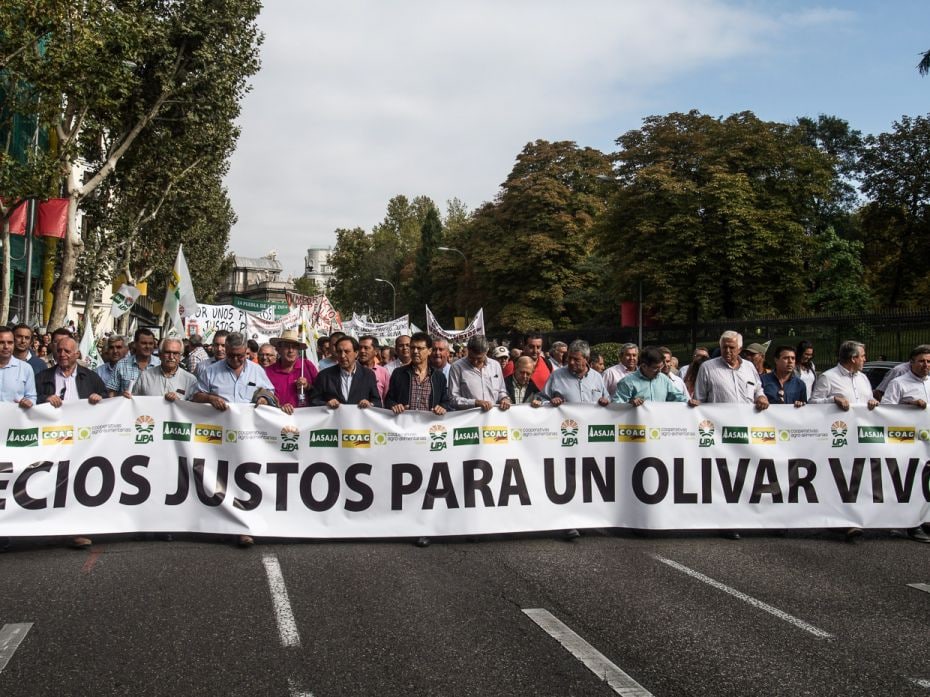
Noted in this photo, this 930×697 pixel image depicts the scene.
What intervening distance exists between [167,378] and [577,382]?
3.99m

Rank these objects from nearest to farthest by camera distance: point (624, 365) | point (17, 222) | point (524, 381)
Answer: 1. point (624, 365)
2. point (524, 381)
3. point (17, 222)

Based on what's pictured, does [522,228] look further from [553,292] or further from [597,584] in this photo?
[597,584]

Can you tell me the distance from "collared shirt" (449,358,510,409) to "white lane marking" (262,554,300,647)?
8.13 ft

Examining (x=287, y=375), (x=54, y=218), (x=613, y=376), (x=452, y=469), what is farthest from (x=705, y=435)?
(x=54, y=218)

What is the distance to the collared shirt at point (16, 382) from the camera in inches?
337

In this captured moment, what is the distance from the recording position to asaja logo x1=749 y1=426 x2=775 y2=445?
29.2 ft

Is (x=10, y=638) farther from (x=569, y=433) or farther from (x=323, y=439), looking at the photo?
(x=569, y=433)

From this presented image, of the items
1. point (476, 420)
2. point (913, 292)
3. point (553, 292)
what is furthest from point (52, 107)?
point (913, 292)

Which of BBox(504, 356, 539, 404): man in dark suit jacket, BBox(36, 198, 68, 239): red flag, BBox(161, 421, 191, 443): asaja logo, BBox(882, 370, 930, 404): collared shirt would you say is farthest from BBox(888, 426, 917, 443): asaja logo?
BBox(36, 198, 68, 239): red flag

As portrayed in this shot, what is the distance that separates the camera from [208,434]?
27.4 ft

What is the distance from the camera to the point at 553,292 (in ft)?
174

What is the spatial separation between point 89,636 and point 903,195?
53.1m

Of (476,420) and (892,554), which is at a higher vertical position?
(476,420)

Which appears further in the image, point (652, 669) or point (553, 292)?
point (553, 292)
